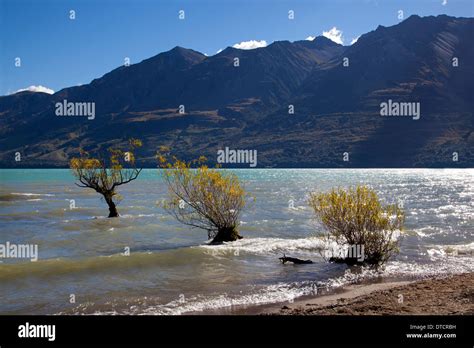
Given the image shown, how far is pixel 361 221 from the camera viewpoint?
22328 mm

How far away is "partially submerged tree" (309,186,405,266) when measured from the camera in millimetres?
22234

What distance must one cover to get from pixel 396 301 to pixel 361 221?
7925 millimetres

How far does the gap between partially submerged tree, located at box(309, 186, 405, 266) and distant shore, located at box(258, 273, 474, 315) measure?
443 centimetres

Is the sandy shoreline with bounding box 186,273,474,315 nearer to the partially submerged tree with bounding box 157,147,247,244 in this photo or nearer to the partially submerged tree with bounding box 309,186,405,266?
the partially submerged tree with bounding box 309,186,405,266

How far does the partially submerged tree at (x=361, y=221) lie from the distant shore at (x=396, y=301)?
4.43 m

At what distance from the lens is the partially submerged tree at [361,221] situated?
22.2 metres

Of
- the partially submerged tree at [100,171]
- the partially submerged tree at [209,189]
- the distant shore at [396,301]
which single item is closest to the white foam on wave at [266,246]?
the partially submerged tree at [209,189]
